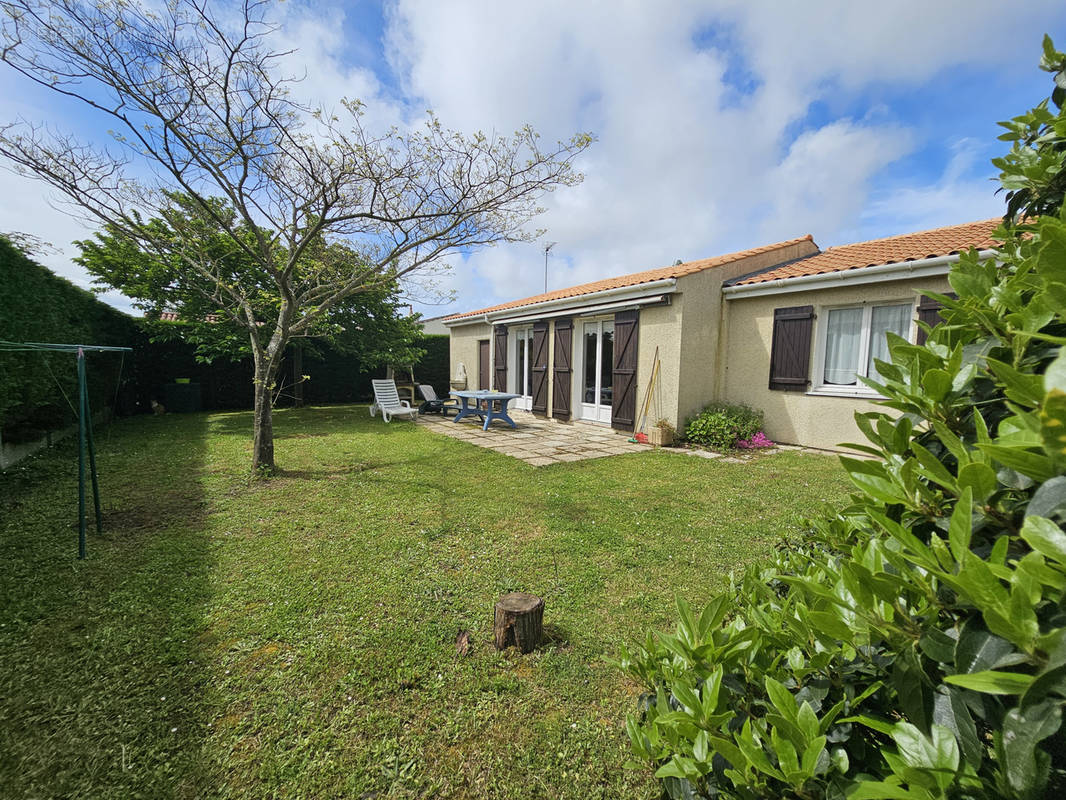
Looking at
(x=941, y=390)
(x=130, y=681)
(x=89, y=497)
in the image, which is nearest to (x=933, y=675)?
(x=941, y=390)

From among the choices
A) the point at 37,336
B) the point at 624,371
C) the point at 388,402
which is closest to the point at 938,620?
the point at 624,371

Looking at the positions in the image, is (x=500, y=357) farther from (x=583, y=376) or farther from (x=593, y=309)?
(x=593, y=309)

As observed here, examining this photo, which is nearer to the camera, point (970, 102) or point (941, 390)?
point (941, 390)

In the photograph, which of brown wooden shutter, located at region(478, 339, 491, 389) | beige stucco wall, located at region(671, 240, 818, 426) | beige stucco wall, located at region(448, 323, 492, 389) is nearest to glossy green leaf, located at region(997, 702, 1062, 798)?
beige stucco wall, located at region(671, 240, 818, 426)

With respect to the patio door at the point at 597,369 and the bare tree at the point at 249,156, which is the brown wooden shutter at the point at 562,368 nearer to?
the patio door at the point at 597,369

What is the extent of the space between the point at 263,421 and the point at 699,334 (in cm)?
726

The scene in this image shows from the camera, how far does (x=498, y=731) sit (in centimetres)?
189

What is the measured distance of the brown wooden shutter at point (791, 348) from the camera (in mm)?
7245

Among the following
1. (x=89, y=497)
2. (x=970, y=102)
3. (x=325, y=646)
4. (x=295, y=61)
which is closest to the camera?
(x=325, y=646)

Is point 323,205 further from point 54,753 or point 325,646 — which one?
point 54,753

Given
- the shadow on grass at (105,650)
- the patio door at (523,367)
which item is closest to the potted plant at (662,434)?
the patio door at (523,367)

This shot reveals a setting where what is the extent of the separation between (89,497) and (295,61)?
5.12 meters

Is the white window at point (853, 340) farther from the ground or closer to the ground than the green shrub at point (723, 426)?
farther from the ground

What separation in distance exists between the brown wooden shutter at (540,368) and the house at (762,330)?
1.66ft
